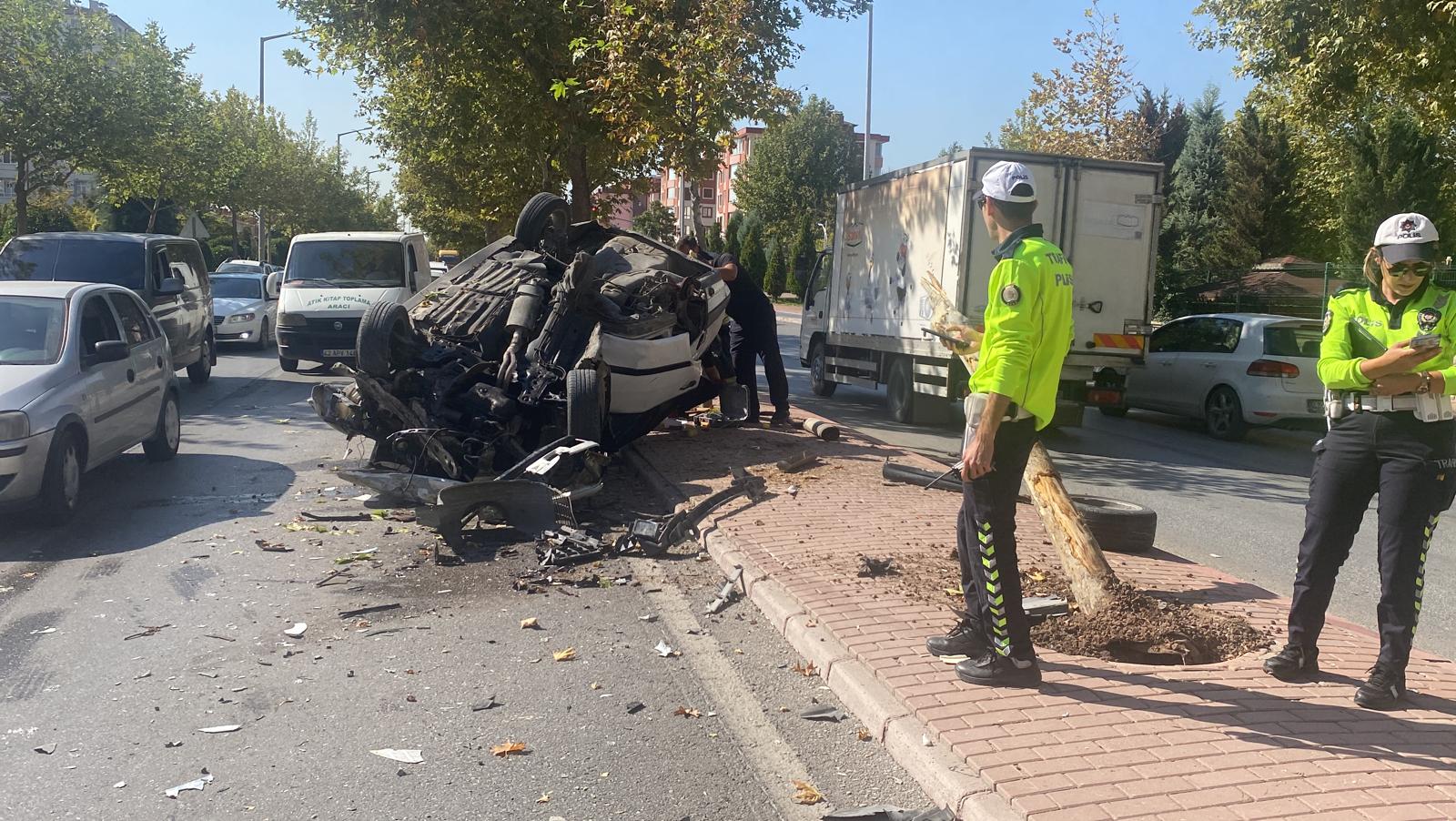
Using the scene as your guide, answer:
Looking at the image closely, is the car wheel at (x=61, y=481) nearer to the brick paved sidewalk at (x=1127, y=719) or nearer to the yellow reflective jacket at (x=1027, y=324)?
the brick paved sidewalk at (x=1127, y=719)

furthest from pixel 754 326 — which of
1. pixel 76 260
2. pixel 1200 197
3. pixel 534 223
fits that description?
pixel 1200 197

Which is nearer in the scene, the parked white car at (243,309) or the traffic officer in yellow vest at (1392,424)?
the traffic officer in yellow vest at (1392,424)

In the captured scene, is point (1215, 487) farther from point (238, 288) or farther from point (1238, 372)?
point (238, 288)

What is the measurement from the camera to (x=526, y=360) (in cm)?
905

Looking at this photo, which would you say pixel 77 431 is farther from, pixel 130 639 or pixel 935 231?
pixel 935 231

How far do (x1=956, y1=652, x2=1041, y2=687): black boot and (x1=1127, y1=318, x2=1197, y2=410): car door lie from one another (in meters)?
11.5

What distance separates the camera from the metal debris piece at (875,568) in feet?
20.7

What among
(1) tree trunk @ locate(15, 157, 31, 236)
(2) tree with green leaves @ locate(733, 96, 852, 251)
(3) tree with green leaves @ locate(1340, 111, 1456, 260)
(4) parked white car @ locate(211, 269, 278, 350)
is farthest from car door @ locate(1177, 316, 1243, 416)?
(2) tree with green leaves @ locate(733, 96, 852, 251)

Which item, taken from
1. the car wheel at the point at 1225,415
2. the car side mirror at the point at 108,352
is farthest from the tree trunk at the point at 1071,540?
the car wheel at the point at 1225,415

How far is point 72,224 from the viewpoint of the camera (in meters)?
42.1

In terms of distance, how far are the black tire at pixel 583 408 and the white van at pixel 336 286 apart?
29.0 feet

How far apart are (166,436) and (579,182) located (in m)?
8.66

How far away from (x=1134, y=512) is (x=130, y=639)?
5.64 m

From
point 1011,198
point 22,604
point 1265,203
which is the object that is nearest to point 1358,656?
point 1011,198
